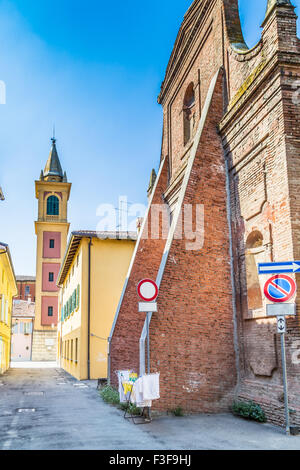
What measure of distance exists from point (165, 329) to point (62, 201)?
4859 centimetres

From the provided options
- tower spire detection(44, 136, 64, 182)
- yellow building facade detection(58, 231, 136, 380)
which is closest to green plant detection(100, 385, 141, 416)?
yellow building facade detection(58, 231, 136, 380)

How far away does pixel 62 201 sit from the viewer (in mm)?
56938

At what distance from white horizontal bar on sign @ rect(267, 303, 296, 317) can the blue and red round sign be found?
124 mm

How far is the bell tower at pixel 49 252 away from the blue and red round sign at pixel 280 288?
146 feet

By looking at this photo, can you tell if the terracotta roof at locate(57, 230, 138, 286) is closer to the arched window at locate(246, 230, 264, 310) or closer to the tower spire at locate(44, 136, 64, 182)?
the arched window at locate(246, 230, 264, 310)

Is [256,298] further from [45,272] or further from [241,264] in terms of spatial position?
[45,272]

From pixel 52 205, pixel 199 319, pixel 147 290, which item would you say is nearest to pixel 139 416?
pixel 199 319

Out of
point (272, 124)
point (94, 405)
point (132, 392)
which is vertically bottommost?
point (94, 405)

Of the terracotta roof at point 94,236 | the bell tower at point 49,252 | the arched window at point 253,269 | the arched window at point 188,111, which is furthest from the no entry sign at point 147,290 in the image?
the bell tower at point 49,252

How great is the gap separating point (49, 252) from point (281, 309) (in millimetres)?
47593

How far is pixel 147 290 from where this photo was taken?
30.5 ft

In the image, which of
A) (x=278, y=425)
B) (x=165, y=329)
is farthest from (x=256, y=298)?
(x=278, y=425)

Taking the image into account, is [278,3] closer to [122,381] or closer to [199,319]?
[199,319]

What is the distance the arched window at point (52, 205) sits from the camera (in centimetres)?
5584
